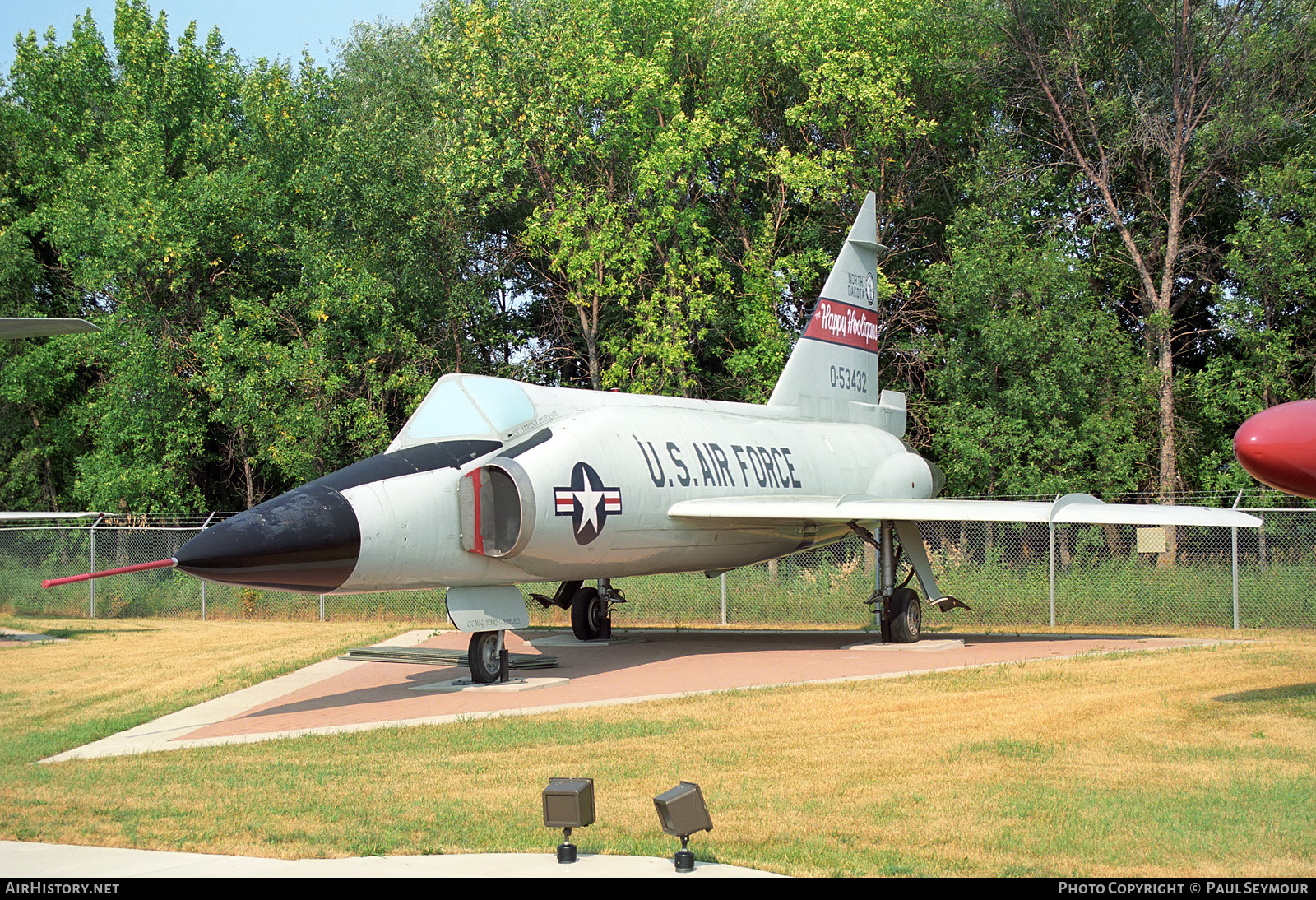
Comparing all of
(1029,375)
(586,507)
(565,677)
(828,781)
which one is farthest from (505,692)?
(1029,375)

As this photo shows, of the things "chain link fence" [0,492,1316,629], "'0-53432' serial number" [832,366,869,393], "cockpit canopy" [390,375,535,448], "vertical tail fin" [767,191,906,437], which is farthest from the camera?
"'0-53432' serial number" [832,366,869,393]

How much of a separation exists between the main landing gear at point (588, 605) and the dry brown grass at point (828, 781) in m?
6.14

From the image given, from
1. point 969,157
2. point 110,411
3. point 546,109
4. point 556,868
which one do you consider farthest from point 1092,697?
point 110,411

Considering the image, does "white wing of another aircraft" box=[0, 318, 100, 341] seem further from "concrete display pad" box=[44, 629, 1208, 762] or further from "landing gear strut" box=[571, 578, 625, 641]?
"landing gear strut" box=[571, 578, 625, 641]

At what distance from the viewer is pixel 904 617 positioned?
53.4ft

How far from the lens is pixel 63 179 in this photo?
A: 34.5 m

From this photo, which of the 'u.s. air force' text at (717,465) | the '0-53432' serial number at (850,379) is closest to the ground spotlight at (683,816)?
the 'u.s. air force' text at (717,465)

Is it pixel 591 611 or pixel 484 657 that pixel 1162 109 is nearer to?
pixel 591 611

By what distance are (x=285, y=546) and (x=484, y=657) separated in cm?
290

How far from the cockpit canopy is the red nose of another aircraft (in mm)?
7314

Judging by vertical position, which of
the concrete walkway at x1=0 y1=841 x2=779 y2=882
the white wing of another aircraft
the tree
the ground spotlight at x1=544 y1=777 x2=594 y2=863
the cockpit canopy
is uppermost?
the tree

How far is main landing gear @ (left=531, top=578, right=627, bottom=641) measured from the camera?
1738cm

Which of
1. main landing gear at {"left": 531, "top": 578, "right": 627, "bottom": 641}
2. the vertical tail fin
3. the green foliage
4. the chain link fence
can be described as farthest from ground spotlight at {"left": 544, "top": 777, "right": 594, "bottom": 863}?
the green foliage

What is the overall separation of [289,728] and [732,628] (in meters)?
11.0
